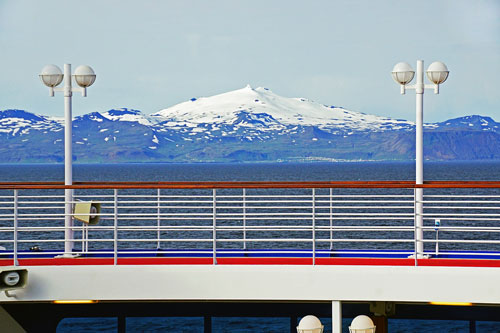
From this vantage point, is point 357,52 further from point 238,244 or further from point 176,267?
point 176,267

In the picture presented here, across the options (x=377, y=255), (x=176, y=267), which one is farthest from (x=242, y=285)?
(x=377, y=255)

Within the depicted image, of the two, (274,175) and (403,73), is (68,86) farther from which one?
(274,175)

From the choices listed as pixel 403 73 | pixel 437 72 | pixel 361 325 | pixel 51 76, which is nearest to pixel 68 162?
pixel 51 76

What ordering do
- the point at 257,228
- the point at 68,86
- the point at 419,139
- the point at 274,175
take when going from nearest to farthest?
the point at 257,228
the point at 419,139
the point at 68,86
the point at 274,175

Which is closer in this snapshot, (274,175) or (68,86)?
(68,86)

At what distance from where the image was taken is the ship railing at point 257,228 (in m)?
9.24

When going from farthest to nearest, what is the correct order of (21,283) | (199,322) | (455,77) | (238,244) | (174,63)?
(174,63) < (455,77) < (238,244) < (199,322) < (21,283)

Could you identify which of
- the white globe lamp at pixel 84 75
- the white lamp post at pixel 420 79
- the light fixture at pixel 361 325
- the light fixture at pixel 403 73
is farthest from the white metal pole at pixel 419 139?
the white globe lamp at pixel 84 75

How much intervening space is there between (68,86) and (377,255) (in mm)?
4411

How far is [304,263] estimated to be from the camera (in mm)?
9828

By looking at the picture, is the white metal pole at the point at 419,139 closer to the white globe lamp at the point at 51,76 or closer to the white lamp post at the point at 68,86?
the white lamp post at the point at 68,86

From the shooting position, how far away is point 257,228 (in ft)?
31.5

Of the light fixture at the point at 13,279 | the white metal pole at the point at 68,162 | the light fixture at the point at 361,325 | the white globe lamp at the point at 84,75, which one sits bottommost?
the light fixture at the point at 361,325

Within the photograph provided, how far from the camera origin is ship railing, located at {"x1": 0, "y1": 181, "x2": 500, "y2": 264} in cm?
924
